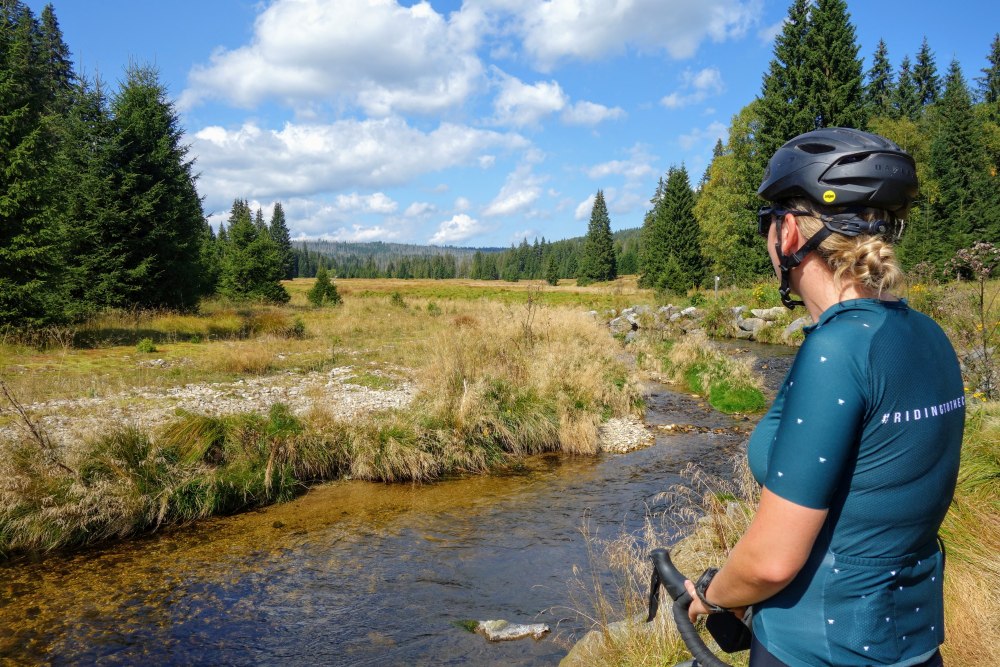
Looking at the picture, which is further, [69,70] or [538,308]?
[69,70]

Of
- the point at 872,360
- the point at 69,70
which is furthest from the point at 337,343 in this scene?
the point at 69,70

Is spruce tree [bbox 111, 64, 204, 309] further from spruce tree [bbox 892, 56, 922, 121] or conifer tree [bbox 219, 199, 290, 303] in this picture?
spruce tree [bbox 892, 56, 922, 121]

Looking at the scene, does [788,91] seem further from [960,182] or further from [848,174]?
[848,174]

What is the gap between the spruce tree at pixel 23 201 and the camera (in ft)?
48.5

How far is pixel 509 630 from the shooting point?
210 inches

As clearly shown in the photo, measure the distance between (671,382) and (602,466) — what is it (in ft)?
25.3

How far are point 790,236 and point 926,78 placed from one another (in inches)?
2686

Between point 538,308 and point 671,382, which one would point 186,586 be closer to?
point 538,308

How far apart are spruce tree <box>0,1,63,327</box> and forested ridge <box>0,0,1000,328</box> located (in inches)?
1.5

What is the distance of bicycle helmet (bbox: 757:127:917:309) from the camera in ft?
5.36

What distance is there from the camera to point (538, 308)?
56.1ft

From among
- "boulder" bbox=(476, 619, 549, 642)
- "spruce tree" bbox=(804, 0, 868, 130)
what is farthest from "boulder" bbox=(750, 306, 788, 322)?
"boulder" bbox=(476, 619, 549, 642)

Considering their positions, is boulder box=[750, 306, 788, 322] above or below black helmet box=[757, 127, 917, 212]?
below

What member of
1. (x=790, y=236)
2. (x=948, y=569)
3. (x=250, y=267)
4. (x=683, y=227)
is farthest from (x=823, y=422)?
(x=683, y=227)
